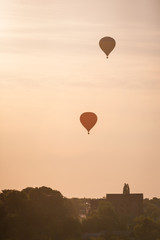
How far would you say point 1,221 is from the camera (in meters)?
175

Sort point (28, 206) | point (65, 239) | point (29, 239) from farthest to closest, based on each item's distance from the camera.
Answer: point (28, 206), point (65, 239), point (29, 239)

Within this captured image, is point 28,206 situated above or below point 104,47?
below

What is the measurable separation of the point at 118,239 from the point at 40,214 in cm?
2204

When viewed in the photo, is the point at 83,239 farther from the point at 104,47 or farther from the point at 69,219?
the point at 104,47

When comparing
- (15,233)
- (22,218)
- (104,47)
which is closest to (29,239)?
(15,233)

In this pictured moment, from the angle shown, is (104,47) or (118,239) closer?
(118,239)

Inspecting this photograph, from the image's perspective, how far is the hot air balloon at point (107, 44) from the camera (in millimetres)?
195275

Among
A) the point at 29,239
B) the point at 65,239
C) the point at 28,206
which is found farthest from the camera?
the point at 28,206

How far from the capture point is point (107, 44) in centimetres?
19712

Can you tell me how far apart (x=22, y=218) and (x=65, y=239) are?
8406 millimetres

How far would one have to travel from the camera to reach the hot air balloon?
641ft

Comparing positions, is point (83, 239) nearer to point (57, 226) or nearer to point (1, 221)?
point (57, 226)

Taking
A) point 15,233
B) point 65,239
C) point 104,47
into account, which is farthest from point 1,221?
point 104,47

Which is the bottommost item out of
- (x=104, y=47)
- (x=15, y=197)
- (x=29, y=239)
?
(x=29, y=239)
